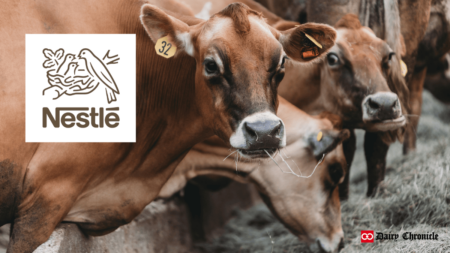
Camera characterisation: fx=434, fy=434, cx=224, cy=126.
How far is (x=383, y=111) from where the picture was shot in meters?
3.72

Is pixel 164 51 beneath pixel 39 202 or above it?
above

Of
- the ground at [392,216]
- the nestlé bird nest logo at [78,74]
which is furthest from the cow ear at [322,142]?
the nestlé bird nest logo at [78,74]

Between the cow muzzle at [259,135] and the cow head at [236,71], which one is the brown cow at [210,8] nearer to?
the cow head at [236,71]

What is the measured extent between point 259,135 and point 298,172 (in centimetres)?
137

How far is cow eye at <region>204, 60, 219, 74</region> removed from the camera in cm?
256

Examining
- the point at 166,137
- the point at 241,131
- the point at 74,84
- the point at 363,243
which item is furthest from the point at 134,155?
the point at 363,243

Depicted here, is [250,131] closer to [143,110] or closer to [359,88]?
[143,110]

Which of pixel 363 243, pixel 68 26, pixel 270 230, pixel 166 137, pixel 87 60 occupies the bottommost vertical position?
pixel 270 230

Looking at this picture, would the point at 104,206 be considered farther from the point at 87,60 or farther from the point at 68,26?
the point at 68,26

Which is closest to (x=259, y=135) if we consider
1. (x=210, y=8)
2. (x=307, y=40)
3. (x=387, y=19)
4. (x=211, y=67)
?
(x=211, y=67)

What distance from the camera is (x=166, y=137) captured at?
3162 millimetres

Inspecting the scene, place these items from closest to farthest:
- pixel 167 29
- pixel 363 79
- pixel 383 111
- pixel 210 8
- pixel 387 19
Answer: pixel 167 29
pixel 383 111
pixel 363 79
pixel 387 19
pixel 210 8

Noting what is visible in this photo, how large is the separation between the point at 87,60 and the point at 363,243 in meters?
2.68

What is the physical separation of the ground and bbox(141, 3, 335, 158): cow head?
5.03ft
